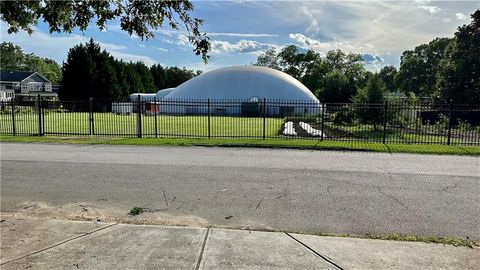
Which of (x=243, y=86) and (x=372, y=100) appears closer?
(x=372, y=100)

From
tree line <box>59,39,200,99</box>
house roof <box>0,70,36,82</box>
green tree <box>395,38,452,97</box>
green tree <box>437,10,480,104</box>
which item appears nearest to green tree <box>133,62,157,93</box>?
tree line <box>59,39,200,99</box>

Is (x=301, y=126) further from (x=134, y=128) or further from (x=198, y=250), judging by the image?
(x=198, y=250)

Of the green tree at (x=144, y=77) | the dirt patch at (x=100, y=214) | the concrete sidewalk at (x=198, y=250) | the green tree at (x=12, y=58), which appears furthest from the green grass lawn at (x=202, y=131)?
the green tree at (x=12, y=58)

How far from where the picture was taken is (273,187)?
314 inches

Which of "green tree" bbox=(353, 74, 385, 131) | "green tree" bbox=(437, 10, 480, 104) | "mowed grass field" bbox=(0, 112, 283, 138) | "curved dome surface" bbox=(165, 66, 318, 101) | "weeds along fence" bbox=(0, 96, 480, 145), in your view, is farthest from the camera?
"curved dome surface" bbox=(165, 66, 318, 101)

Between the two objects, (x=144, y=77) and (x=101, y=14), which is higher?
(x=144, y=77)

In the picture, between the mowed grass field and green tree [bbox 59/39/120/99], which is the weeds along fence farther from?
Answer: green tree [bbox 59/39/120/99]

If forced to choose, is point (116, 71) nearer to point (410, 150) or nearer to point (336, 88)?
point (336, 88)

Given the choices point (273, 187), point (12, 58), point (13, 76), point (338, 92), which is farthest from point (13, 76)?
point (273, 187)

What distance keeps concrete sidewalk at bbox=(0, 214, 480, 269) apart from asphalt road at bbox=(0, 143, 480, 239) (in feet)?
2.05

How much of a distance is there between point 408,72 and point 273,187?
77.7 metres

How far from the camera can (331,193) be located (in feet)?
24.6

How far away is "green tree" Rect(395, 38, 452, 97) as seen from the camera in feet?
241

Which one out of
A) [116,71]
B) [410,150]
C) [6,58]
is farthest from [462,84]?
[6,58]
